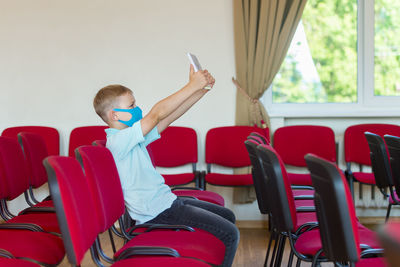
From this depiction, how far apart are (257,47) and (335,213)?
3240 mm

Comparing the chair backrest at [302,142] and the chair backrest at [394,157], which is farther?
the chair backrest at [302,142]

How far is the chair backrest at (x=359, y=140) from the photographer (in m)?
4.42

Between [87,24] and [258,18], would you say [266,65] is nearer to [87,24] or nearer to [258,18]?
[258,18]

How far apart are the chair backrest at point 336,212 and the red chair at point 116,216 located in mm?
556

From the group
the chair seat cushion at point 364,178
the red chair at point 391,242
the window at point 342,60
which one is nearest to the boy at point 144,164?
the red chair at point 391,242

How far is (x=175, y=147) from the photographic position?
14.8ft

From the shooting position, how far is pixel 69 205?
156 cm

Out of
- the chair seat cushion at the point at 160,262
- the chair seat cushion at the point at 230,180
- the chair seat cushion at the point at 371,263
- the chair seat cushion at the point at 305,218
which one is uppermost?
the chair seat cushion at the point at 160,262

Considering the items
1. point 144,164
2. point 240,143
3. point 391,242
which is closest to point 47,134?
point 240,143

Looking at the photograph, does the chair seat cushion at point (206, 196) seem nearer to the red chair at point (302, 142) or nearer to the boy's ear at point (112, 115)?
the boy's ear at point (112, 115)

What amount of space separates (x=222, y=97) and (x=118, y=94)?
2379mm

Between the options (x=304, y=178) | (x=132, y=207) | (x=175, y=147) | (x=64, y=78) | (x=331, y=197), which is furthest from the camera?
(x=64, y=78)

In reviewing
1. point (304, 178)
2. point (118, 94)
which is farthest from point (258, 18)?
point (118, 94)

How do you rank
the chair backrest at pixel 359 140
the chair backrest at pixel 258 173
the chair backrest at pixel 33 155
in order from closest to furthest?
the chair backrest at pixel 258 173, the chair backrest at pixel 33 155, the chair backrest at pixel 359 140
